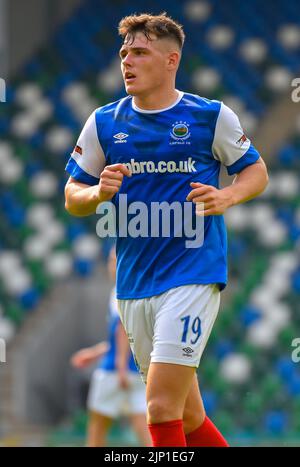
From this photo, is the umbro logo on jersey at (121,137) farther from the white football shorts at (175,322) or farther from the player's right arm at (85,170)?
the white football shorts at (175,322)

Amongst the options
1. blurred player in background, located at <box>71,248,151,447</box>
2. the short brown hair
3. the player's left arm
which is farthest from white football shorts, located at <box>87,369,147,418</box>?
the short brown hair

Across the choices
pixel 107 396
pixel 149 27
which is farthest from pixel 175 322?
pixel 107 396

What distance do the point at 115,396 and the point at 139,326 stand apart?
2999mm

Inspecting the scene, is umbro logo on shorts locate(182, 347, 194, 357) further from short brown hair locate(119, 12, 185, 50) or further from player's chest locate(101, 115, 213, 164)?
short brown hair locate(119, 12, 185, 50)

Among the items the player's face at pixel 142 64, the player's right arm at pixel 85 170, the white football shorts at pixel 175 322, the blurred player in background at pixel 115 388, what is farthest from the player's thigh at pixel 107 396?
the player's face at pixel 142 64

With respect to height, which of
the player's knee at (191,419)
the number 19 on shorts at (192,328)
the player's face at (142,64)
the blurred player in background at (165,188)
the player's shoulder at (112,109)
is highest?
the player's face at (142,64)

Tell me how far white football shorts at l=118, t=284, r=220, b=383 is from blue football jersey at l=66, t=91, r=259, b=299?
0.14ft

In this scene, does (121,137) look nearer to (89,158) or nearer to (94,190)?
(89,158)

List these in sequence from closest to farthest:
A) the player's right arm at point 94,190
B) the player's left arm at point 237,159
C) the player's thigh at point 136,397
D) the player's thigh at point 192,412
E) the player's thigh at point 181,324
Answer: the player's right arm at point 94,190
the player's thigh at point 181,324
the player's left arm at point 237,159
the player's thigh at point 192,412
the player's thigh at point 136,397

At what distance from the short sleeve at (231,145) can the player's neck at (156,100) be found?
215 millimetres

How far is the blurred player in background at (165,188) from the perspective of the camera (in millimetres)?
4137

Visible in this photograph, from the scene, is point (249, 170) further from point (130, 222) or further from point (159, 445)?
point (159, 445)
